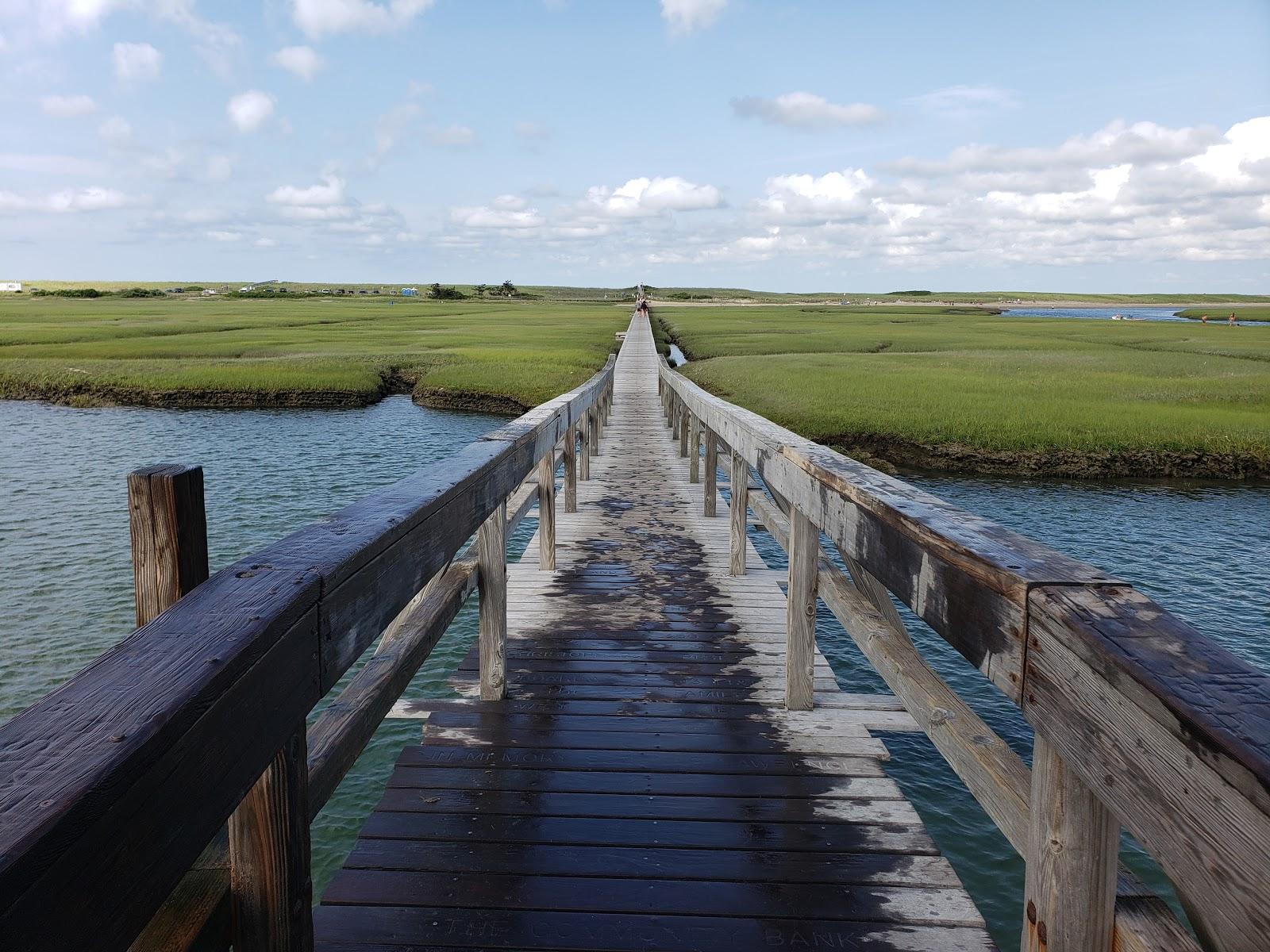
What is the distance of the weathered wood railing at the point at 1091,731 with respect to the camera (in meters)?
1.09

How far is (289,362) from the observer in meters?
36.6

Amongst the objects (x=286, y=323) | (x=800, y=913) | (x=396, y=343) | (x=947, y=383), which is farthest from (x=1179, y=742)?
(x=286, y=323)

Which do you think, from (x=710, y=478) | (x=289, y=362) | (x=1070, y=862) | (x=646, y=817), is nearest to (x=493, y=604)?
(x=646, y=817)

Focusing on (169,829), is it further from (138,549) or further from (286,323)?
(286,323)

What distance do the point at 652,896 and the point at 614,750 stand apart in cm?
112

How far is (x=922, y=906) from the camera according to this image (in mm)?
3010

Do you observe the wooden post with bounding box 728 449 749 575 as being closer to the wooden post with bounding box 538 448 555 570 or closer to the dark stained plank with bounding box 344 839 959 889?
the wooden post with bounding box 538 448 555 570

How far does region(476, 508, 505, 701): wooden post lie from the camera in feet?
14.3

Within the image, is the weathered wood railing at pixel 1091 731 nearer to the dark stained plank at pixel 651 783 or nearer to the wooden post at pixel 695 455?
the dark stained plank at pixel 651 783

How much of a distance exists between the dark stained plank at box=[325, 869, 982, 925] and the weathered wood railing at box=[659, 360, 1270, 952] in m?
0.67

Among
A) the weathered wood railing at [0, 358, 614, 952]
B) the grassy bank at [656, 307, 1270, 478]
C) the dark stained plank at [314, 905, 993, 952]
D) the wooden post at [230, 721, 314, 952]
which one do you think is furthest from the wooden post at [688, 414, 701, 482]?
the wooden post at [230, 721, 314, 952]

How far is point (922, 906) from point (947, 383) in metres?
27.9

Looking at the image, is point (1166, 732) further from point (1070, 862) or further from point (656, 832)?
point (656, 832)

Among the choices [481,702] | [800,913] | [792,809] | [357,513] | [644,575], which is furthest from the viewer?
[644,575]
